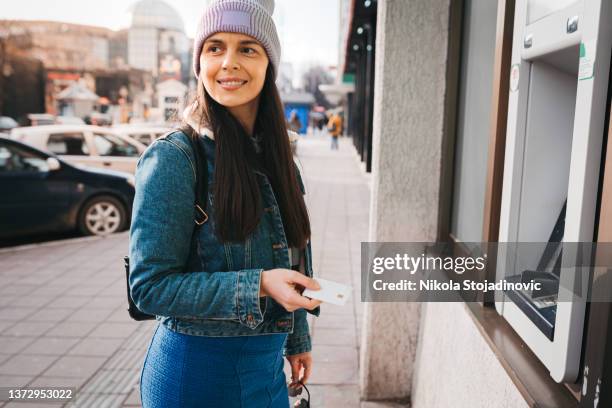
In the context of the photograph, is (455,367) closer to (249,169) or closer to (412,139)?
(412,139)

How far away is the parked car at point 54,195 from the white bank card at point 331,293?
6.34m

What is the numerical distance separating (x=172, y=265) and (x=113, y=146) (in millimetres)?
8546

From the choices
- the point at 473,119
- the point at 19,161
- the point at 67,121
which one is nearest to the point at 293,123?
the point at 67,121

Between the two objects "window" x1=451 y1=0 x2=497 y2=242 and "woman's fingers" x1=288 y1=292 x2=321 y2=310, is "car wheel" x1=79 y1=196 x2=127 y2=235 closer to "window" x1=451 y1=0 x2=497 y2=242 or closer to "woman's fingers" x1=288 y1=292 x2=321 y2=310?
"window" x1=451 y1=0 x2=497 y2=242

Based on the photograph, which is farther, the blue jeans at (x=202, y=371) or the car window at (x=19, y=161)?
the car window at (x=19, y=161)

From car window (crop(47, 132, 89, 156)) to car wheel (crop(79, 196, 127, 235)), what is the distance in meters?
1.83

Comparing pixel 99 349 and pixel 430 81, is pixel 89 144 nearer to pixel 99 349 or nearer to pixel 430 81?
pixel 99 349

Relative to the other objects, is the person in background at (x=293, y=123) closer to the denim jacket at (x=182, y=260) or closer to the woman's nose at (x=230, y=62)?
the woman's nose at (x=230, y=62)

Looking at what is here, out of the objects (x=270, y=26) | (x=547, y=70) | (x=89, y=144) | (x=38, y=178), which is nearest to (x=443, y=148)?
(x=547, y=70)

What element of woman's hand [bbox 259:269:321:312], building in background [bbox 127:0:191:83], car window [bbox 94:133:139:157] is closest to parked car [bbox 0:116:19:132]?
building in background [bbox 127:0:191:83]

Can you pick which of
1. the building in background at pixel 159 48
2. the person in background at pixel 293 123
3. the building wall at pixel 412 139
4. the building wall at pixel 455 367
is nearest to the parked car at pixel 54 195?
the person in background at pixel 293 123

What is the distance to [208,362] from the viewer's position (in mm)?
1370

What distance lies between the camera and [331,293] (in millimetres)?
1258

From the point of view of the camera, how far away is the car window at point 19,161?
256 inches
